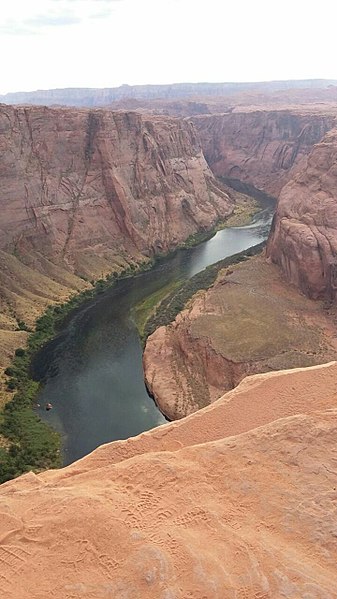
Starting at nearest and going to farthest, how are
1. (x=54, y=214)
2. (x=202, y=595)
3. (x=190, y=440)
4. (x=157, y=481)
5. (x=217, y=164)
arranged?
1. (x=202, y=595)
2. (x=157, y=481)
3. (x=190, y=440)
4. (x=54, y=214)
5. (x=217, y=164)

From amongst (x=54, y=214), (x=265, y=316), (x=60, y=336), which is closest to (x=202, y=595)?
(x=265, y=316)

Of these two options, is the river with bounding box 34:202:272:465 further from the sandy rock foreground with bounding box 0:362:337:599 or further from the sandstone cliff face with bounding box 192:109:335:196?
the sandstone cliff face with bounding box 192:109:335:196

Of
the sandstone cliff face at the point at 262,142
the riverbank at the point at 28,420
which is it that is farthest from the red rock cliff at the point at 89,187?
the sandstone cliff face at the point at 262,142

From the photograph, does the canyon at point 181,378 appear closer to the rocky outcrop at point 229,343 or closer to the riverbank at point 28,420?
the rocky outcrop at point 229,343

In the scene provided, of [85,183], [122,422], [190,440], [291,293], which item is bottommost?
[122,422]

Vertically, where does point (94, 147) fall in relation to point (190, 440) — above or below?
above

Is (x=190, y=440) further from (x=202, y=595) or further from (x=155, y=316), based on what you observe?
(x=155, y=316)

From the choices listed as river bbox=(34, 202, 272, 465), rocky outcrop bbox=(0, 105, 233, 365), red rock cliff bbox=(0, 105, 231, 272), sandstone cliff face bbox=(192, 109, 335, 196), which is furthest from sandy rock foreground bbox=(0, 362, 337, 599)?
sandstone cliff face bbox=(192, 109, 335, 196)
